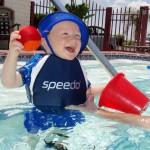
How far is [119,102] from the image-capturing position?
2.00 meters

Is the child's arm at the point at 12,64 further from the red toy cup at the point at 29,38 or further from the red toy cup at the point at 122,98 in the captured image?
the red toy cup at the point at 122,98

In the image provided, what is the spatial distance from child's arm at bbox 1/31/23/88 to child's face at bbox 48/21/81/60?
13.6 inches

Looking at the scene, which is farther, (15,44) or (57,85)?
(57,85)

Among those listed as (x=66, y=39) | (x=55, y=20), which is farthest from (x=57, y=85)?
(x=55, y=20)

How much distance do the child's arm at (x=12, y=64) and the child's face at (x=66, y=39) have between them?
13.6 inches

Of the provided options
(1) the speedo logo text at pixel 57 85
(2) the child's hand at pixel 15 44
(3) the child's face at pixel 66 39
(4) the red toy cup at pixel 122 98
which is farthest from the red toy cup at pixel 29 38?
(4) the red toy cup at pixel 122 98

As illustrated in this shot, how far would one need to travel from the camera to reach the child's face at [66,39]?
2145 mm

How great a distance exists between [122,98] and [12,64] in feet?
2.42

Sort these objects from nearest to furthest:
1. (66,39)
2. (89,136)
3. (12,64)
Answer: (12,64), (66,39), (89,136)

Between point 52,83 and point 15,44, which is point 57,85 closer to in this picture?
point 52,83

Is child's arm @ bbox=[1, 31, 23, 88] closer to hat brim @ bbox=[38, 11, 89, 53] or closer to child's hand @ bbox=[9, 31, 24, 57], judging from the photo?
child's hand @ bbox=[9, 31, 24, 57]

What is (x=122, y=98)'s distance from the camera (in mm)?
1993

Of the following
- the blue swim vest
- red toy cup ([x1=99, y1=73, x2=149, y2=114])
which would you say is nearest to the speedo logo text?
the blue swim vest

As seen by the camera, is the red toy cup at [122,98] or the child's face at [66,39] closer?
the red toy cup at [122,98]
